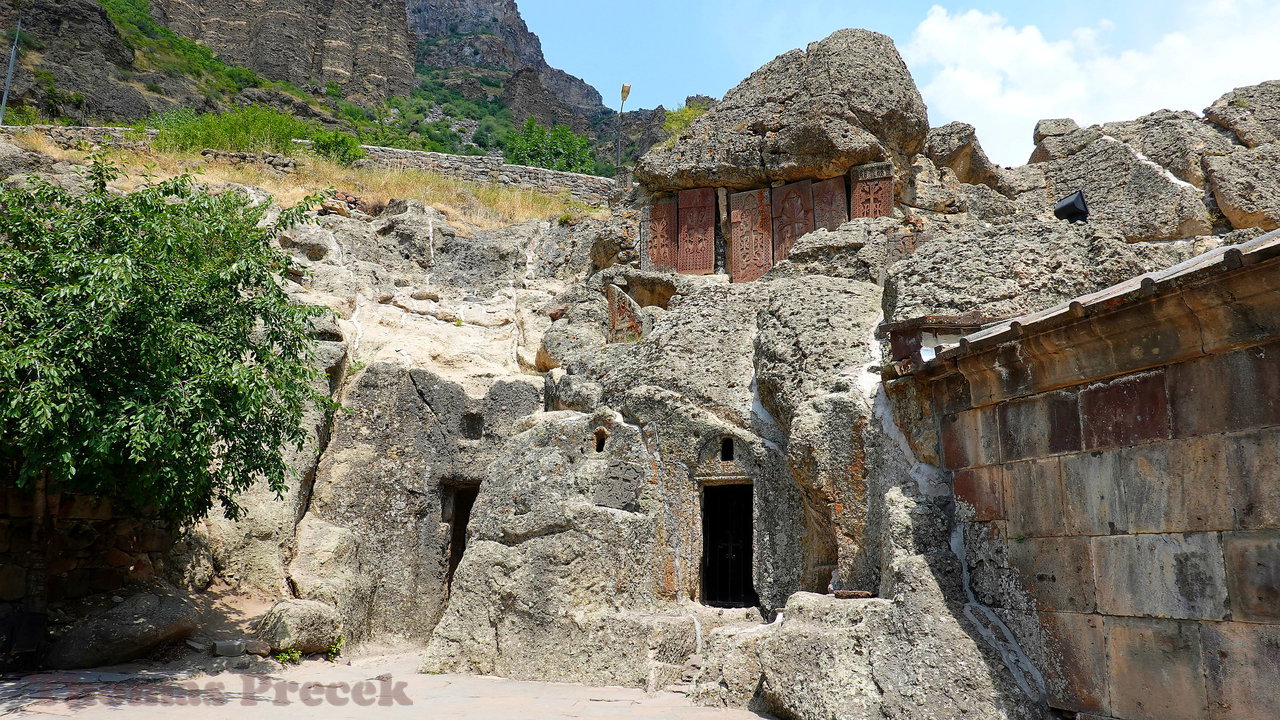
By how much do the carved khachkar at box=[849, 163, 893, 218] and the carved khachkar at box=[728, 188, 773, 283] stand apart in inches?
50.6

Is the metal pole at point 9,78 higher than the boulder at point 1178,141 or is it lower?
higher

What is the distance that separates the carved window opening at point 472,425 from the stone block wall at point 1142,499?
6.41 meters

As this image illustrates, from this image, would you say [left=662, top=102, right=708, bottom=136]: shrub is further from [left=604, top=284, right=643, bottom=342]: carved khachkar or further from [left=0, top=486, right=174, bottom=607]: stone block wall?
[left=0, top=486, right=174, bottom=607]: stone block wall

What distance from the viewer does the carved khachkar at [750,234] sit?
1230 centimetres

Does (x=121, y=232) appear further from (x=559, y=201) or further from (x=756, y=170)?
(x=559, y=201)

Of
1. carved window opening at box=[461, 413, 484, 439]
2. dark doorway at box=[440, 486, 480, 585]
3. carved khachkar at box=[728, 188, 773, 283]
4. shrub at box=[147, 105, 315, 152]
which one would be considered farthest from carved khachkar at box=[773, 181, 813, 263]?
shrub at box=[147, 105, 315, 152]

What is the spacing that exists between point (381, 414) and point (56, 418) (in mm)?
4040

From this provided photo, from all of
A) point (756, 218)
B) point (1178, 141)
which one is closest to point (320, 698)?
point (756, 218)

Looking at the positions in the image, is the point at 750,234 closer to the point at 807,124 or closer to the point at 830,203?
the point at 830,203

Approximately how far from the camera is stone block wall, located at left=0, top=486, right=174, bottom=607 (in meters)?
7.19

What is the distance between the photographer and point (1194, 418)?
4145 mm

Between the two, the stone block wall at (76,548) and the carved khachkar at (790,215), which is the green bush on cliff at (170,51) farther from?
the stone block wall at (76,548)

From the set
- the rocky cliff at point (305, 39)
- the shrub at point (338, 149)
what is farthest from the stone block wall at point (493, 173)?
the rocky cliff at point (305, 39)

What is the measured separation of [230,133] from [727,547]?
14757mm
